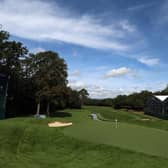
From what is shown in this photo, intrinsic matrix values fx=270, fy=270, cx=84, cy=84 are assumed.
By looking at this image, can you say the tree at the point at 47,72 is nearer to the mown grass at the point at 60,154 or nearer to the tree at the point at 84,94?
the mown grass at the point at 60,154

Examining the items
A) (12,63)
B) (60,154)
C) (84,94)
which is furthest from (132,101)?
(60,154)

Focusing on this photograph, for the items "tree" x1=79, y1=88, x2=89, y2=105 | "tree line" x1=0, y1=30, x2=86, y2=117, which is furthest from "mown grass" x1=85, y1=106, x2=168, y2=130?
"tree" x1=79, y1=88, x2=89, y2=105

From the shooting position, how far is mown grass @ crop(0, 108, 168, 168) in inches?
502

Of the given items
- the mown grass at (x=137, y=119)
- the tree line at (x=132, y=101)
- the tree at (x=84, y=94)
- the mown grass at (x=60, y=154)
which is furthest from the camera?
the tree at (x=84, y=94)

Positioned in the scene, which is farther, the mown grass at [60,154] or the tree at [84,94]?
the tree at [84,94]

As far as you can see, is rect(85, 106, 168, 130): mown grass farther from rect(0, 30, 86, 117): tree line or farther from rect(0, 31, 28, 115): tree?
rect(0, 31, 28, 115): tree

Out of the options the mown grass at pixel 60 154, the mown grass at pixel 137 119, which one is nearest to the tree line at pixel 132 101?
the mown grass at pixel 137 119

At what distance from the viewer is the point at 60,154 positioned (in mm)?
15281

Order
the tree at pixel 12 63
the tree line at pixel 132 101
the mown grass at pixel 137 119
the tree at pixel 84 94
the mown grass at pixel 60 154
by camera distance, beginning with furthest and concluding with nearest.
Answer: the tree at pixel 84 94 → the tree line at pixel 132 101 → the tree at pixel 12 63 → the mown grass at pixel 137 119 → the mown grass at pixel 60 154

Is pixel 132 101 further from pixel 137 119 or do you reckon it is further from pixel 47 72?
pixel 47 72

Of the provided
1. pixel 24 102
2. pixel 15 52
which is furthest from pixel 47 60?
pixel 24 102

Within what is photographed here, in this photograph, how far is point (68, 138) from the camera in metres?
18.5

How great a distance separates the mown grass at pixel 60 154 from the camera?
12.8 m

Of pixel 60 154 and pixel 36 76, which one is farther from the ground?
pixel 36 76
